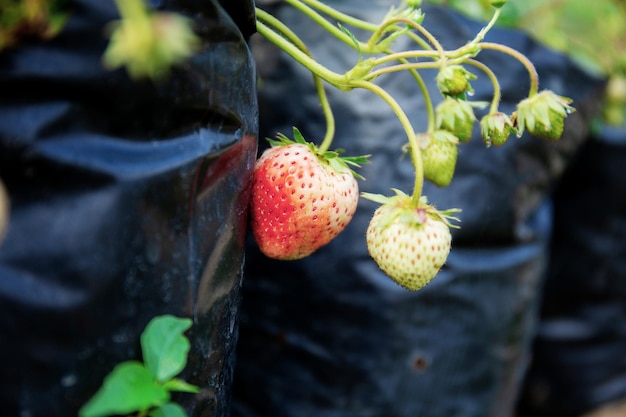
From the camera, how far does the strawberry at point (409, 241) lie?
0.58 m

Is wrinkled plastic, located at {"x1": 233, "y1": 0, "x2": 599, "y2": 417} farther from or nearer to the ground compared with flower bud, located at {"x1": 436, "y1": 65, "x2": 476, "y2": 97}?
nearer to the ground

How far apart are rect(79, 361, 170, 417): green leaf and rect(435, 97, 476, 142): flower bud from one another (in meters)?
0.36

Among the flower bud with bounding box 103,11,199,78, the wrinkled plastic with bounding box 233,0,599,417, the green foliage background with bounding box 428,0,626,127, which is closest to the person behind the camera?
the flower bud with bounding box 103,11,199,78

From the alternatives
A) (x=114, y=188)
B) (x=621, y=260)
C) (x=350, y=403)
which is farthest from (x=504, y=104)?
(x=114, y=188)

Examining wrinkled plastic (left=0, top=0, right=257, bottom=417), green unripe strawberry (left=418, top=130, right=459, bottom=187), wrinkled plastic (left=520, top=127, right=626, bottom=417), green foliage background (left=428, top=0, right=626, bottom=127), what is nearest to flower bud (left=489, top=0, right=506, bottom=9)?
green unripe strawberry (left=418, top=130, right=459, bottom=187)

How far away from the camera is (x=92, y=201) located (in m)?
0.46

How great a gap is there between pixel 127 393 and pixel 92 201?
5.1 inches

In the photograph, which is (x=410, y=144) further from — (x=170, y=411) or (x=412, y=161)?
(x=170, y=411)

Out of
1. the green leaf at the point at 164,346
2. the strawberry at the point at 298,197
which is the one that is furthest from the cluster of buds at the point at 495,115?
the green leaf at the point at 164,346

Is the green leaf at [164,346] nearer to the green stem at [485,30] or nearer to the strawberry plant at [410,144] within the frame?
the strawberry plant at [410,144]

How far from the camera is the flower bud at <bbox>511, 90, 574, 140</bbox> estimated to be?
0.62 metres

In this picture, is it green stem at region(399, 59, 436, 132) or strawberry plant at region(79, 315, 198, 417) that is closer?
strawberry plant at region(79, 315, 198, 417)

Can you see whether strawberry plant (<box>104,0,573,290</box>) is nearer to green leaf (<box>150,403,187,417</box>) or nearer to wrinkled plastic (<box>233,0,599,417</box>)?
green leaf (<box>150,403,187,417</box>)

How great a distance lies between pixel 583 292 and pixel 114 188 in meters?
1.34
